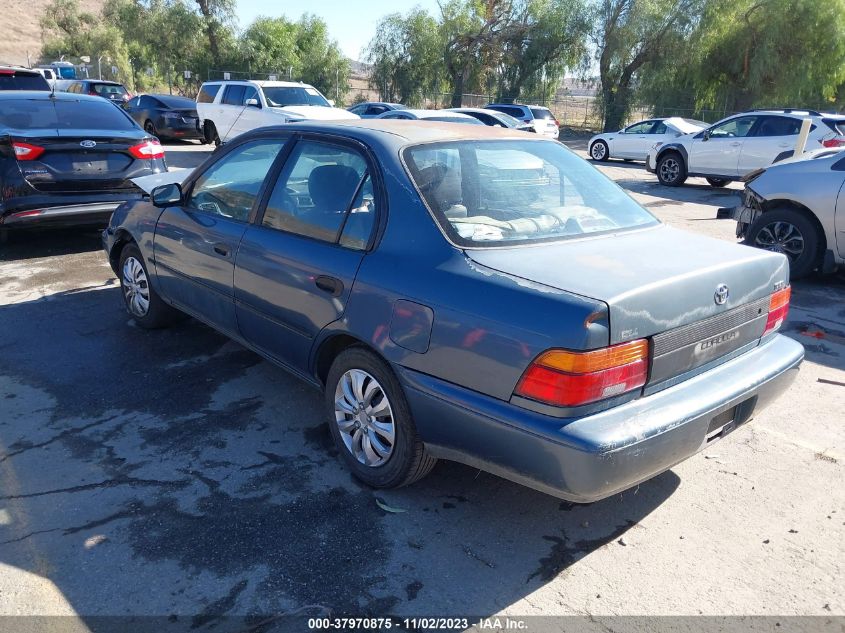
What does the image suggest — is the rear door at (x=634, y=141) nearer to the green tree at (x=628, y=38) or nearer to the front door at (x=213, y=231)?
the green tree at (x=628, y=38)

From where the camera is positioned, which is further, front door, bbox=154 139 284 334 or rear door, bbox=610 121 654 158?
rear door, bbox=610 121 654 158

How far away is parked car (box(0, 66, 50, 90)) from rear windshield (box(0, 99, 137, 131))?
6.32 metres

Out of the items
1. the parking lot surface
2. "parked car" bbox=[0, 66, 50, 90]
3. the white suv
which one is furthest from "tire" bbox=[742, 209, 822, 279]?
"parked car" bbox=[0, 66, 50, 90]

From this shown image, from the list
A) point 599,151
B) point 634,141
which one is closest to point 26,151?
point 634,141

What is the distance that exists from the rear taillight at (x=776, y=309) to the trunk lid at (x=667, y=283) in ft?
0.19

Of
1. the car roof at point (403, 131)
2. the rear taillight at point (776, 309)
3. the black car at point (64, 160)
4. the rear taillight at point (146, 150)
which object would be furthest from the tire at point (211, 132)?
the rear taillight at point (776, 309)

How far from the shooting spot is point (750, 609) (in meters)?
2.77

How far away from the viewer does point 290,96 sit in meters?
16.9

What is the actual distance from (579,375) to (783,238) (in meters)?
5.87

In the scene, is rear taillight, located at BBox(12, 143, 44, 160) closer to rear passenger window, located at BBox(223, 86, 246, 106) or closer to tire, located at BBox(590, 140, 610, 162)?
rear passenger window, located at BBox(223, 86, 246, 106)

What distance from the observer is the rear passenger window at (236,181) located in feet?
13.8

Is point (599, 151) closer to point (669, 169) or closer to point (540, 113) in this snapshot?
point (540, 113)

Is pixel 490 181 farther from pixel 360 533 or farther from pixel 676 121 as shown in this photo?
pixel 676 121

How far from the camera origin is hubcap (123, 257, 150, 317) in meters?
5.47
